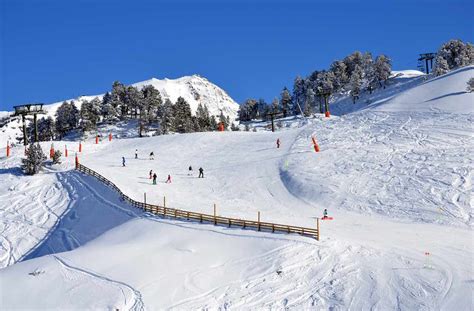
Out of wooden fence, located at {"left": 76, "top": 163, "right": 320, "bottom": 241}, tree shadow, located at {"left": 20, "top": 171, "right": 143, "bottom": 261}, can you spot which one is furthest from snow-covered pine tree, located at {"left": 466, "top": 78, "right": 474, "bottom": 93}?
tree shadow, located at {"left": 20, "top": 171, "right": 143, "bottom": 261}

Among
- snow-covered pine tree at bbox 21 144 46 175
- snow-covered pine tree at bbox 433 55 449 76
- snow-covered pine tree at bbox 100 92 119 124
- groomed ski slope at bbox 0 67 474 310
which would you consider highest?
snow-covered pine tree at bbox 433 55 449 76

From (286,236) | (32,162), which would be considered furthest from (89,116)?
(286,236)

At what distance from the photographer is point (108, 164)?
58.2 metres

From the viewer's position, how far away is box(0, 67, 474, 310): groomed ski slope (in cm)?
2105

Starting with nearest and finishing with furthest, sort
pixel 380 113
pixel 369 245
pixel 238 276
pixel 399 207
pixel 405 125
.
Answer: pixel 238 276, pixel 369 245, pixel 399 207, pixel 405 125, pixel 380 113

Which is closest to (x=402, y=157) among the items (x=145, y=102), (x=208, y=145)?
(x=208, y=145)

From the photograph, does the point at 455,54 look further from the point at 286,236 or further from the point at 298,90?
the point at 286,236

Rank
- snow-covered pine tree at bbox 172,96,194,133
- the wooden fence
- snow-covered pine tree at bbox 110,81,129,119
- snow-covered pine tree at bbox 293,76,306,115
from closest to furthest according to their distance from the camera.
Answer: the wooden fence < snow-covered pine tree at bbox 172,96,194,133 < snow-covered pine tree at bbox 110,81,129,119 < snow-covered pine tree at bbox 293,76,306,115

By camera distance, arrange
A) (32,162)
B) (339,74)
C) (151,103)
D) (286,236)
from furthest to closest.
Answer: (339,74)
(151,103)
(32,162)
(286,236)

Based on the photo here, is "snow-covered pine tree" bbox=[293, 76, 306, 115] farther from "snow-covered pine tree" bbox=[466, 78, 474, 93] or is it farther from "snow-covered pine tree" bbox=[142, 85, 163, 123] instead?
"snow-covered pine tree" bbox=[466, 78, 474, 93]

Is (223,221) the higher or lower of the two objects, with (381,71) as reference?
lower

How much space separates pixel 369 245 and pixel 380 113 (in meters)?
46.0

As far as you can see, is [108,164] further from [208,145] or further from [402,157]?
[402,157]

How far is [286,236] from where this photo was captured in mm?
26625
